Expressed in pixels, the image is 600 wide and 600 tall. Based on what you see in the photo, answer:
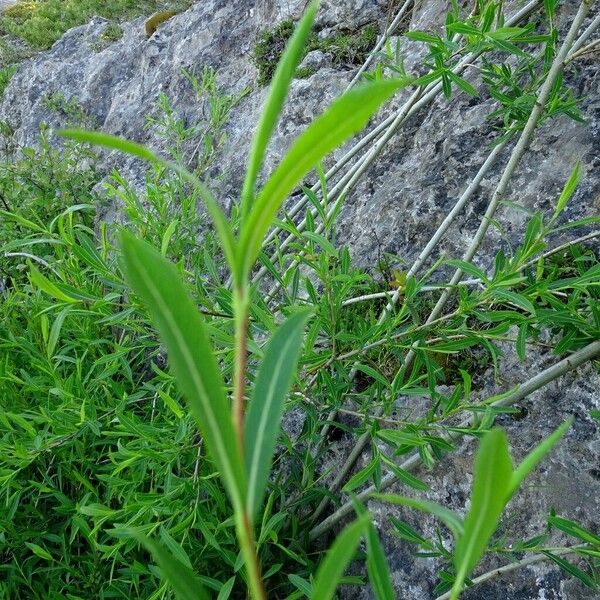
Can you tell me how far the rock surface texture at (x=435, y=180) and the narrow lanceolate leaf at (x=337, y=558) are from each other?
0.82 metres

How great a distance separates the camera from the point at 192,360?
285mm

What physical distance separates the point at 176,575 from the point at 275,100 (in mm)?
268

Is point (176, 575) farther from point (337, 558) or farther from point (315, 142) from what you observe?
point (315, 142)

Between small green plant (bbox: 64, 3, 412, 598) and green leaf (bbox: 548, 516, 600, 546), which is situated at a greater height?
small green plant (bbox: 64, 3, 412, 598)

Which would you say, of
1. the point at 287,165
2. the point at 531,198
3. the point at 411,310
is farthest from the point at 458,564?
the point at 531,198

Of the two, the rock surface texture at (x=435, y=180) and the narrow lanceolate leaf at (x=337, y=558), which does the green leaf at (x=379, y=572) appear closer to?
the narrow lanceolate leaf at (x=337, y=558)

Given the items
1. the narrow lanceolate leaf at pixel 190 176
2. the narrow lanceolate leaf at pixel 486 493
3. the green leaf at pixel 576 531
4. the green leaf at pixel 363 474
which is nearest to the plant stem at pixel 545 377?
the green leaf at pixel 363 474

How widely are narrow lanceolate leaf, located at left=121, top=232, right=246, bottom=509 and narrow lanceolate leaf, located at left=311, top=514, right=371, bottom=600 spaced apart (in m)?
0.06

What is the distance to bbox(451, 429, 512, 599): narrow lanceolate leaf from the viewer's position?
0.30 meters

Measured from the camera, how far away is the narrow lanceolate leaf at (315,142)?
27 cm

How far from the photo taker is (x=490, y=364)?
4.19 feet

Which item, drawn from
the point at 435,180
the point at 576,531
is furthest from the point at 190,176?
the point at 435,180

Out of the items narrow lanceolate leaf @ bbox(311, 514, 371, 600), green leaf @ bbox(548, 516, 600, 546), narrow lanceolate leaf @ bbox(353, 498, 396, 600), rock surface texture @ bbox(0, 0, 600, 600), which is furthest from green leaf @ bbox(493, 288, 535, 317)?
narrow lanceolate leaf @ bbox(311, 514, 371, 600)

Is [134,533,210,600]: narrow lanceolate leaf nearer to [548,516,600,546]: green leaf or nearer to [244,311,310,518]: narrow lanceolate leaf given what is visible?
[244,311,310,518]: narrow lanceolate leaf
